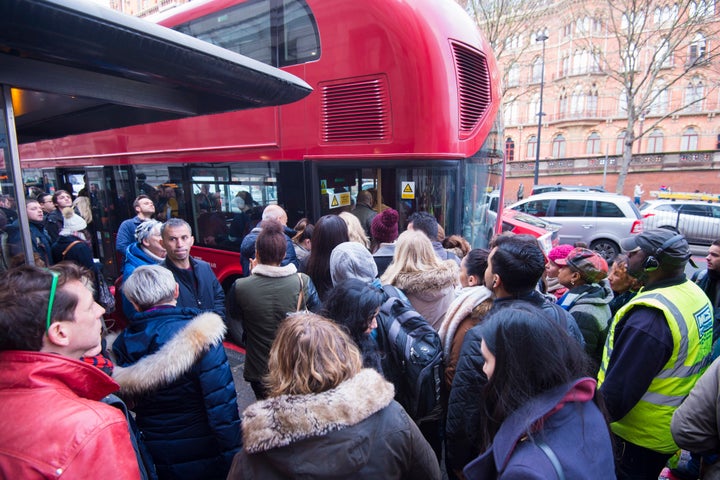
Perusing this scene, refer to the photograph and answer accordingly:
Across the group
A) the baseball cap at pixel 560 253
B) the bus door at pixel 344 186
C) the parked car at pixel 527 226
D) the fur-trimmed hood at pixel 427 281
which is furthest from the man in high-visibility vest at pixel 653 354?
the parked car at pixel 527 226

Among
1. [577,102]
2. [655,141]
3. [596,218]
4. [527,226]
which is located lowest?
[596,218]

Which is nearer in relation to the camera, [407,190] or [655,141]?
[407,190]

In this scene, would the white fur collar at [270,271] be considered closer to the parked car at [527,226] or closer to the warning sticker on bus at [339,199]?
the warning sticker on bus at [339,199]

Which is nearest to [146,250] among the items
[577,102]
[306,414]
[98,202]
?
[306,414]

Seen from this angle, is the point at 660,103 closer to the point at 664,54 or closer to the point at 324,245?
the point at 664,54

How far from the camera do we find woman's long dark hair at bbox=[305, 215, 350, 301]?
343 centimetres

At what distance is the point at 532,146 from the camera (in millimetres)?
45438

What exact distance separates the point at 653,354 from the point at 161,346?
8.00 feet

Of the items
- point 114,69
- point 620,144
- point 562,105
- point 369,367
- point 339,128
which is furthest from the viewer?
point 562,105

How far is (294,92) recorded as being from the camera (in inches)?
85.3

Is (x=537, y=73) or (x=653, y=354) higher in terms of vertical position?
(x=537, y=73)

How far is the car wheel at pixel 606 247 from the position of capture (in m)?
11.6

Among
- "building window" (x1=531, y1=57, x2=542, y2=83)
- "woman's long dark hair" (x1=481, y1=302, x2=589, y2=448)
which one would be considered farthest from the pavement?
"building window" (x1=531, y1=57, x2=542, y2=83)

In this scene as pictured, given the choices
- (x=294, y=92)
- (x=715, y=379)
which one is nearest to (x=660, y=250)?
(x=715, y=379)
